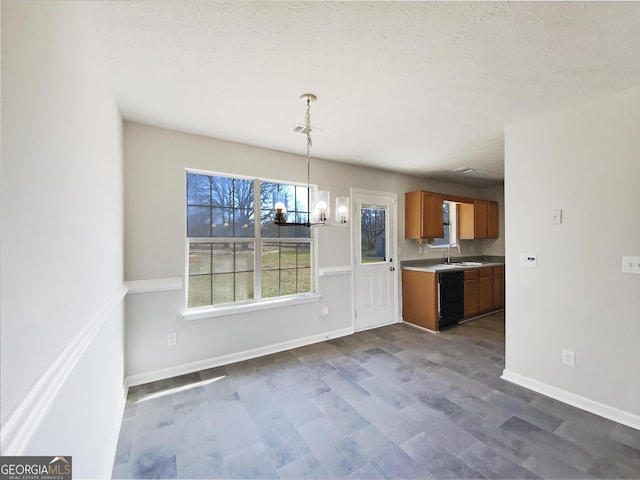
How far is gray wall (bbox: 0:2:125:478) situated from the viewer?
0.63 metres

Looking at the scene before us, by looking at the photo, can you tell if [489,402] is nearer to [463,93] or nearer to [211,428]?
[211,428]

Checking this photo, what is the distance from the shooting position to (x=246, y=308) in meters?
3.08

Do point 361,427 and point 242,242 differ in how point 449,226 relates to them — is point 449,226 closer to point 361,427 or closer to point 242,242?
point 242,242

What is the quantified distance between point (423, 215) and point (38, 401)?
4.47 m

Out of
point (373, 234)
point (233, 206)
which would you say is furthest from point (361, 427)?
point (373, 234)

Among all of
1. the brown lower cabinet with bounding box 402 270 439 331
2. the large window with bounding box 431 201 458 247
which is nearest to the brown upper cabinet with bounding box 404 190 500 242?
the large window with bounding box 431 201 458 247

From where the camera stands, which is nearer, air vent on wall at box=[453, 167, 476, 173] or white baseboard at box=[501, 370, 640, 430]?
Answer: white baseboard at box=[501, 370, 640, 430]

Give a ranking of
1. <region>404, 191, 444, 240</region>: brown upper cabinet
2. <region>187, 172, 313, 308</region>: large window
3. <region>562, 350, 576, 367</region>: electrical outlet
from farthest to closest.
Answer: <region>404, 191, 444, 240</region>: brown upper cabinet → <region>187, 172, 313, 308</region>: large window → <region>562, 350, 576, 367</region>: electrical outlet

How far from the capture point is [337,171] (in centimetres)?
386

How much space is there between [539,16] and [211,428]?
3.17 metres

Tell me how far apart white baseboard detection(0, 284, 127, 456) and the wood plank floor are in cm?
112

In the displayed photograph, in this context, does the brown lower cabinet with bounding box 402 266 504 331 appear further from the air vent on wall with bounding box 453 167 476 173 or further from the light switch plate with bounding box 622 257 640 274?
the light switch plate with bounding box 622 257 640 274

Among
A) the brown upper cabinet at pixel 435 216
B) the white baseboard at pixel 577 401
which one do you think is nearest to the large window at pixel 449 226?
the brown upper cabinet at pixel 435 216

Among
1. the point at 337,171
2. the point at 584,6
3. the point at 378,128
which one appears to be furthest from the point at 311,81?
the point at 337,171
